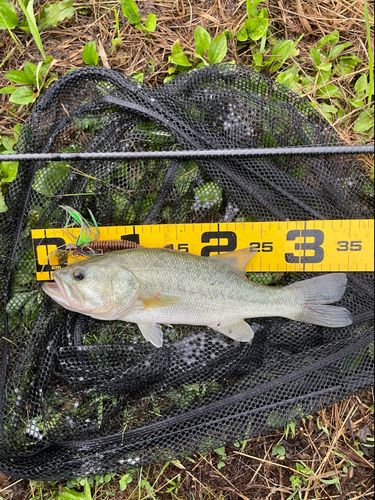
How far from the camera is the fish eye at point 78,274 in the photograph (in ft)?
8.40

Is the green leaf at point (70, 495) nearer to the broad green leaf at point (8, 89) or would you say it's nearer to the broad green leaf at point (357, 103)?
the broad green leaf at point (8, 89)

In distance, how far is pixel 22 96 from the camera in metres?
3.10

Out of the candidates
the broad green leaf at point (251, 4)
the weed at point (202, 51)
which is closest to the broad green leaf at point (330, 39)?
the broad green leaf at point (251, 4)

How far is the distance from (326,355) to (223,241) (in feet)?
3.90

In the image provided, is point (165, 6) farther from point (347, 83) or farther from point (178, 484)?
point (178, 484)

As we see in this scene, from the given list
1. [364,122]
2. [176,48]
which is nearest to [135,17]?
[176,48]

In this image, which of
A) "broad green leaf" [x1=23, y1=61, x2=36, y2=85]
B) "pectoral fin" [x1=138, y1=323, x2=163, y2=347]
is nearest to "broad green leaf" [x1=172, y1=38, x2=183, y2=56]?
"broad green leaf" [x1=23, y1=61, x2=36, y2=85]

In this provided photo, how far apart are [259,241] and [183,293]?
780 mm


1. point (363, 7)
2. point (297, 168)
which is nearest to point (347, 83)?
point (363, 7)

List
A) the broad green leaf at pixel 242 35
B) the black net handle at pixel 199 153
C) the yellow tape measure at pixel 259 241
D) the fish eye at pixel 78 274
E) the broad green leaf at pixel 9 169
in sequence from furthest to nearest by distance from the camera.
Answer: the broad green leaf at pixel 242 35
the broad green leaf at pixel 9 169
the yellow tape measure at pixel 259 241
the black net handle at pixel 199 153
the fish eye at pixel 78 274

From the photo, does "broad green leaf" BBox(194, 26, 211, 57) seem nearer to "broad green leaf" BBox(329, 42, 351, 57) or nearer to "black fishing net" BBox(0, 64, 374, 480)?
"black fishing net" BBox(0, 64, 374, 480)

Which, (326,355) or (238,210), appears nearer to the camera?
(326,355)

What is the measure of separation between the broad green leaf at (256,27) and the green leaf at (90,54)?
4.29 feet

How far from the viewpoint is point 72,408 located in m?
2.87
